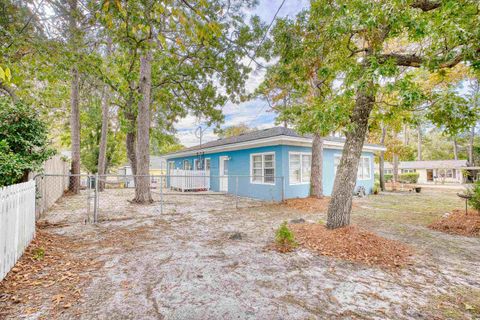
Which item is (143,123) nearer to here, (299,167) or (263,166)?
(263,166)

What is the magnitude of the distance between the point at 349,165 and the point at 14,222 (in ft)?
19.3

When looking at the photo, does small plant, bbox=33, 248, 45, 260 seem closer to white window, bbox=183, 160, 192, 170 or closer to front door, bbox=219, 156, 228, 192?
front door, bbox=219, 156, 228, 192

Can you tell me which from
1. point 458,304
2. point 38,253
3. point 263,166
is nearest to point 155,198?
point 263,166

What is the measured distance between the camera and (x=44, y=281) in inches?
117

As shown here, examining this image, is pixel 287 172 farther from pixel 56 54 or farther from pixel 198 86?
pixel 56 54

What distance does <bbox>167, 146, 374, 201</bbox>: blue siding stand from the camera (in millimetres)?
10352

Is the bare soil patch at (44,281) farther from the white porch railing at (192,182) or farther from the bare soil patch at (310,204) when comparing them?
the white porch railing at (192,182)

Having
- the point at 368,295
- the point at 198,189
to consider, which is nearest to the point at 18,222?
the point at 368,295

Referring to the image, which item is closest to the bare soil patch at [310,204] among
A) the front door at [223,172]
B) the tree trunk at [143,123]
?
the front door at [223,172]

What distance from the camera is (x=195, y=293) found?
275 centimetres

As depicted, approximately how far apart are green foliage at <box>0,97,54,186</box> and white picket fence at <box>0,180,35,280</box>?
81cm

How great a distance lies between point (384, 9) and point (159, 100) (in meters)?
10.8

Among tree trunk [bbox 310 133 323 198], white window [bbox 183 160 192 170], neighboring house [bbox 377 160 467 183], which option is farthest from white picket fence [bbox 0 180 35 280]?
neighboring house [bbox 377 160 467 183]

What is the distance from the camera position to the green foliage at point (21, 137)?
442cm
